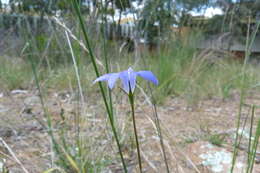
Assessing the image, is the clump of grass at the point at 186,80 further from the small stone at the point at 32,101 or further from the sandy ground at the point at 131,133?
the small stone at the point at 32,101

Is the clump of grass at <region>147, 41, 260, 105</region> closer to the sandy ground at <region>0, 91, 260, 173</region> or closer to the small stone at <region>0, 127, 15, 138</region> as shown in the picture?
the sandy ground at <region>0, 91, 260, 173</region>

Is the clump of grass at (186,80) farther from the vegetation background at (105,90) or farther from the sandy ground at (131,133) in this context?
the sandy ground at (131,133)

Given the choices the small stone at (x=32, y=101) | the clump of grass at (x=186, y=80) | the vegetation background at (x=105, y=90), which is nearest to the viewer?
the vegetation background at (x=105, y=90)

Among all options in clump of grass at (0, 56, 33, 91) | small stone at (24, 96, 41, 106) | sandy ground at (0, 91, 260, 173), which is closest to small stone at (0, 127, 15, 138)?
sandy ground at (0, 91, 260, 173)

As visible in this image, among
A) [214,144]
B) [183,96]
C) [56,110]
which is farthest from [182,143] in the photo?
[183,96]

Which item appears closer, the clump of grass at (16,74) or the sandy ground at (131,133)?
the sandy ground at (131,133)

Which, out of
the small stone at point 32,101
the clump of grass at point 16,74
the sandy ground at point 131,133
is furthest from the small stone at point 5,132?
the clump of grass at point 16,74

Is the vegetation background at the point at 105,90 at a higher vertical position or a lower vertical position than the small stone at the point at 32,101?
higher

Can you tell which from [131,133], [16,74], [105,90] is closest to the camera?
[131,133]

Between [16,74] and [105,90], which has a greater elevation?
[105,90]

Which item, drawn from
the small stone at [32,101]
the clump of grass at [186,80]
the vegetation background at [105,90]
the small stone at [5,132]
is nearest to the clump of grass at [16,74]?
the vegetation background at [105,90]

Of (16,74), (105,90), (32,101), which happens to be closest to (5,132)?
(105,90)

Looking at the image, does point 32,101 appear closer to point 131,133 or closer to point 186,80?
point 131,133

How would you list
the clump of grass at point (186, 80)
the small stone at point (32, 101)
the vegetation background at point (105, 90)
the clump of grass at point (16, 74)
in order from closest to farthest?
the vegetation background at point (105, 90) < the small stone at point (32, 101) < the clump of grass at point (186, 80) < the clump of grass at point (16, 74)
